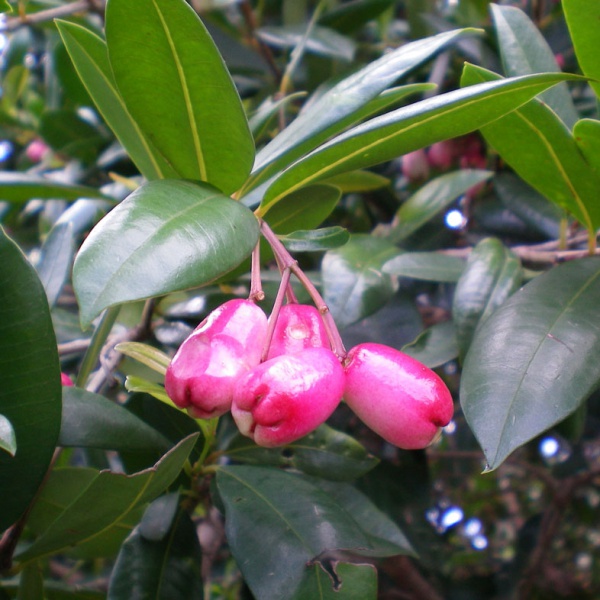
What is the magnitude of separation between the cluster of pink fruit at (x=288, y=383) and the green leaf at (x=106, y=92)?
0.82 feet

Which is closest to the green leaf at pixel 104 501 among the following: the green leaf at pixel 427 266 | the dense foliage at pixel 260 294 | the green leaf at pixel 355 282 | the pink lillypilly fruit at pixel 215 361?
the dense foliage at pixel 260 294

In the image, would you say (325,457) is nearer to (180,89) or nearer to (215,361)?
(215,361)

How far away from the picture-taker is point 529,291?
2.52ft

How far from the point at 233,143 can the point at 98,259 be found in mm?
258

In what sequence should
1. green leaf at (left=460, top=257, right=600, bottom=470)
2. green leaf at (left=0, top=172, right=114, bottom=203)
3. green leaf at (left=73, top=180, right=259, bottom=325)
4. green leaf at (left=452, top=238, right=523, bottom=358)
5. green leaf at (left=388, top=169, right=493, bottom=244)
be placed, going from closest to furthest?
green leaf at (left=73, top=180, right=259, bottom=325), green leaf at (left=460, top=257, right=600, bottom=470), green leaf at (left=452, top=238, right=523, bottom=358), green leaf at (left=0, top=172, right=114, bottom=203), green leaf at (left=388, top=169, right=493, bottom=244)

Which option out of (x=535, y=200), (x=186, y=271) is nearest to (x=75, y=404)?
(x=186, y=271)

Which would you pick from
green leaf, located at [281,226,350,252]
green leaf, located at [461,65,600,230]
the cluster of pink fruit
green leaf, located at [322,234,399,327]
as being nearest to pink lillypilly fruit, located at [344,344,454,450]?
the cluster of pink fruit

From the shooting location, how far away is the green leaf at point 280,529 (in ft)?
2.28

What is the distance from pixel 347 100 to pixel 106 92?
0.29m

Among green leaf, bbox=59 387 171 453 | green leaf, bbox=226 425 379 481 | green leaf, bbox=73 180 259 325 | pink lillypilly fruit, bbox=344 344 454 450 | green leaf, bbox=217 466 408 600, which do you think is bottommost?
green leaf, bbox=226 425 379 481

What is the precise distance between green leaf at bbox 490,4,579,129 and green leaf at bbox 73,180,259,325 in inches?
17.4

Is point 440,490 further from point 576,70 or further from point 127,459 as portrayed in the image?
point 127,459

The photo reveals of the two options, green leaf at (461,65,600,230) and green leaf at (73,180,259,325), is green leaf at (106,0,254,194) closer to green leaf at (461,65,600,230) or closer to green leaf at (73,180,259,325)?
green leaf at (73,180,259,325)

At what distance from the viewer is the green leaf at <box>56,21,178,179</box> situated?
30.2 inches
